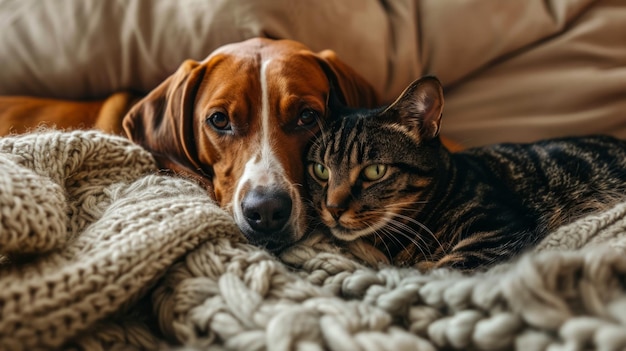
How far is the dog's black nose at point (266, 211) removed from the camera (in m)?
1.08

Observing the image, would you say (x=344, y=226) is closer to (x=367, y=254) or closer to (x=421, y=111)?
(x=367, y=254)

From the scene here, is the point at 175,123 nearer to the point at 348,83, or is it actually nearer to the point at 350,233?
the point at 348,83

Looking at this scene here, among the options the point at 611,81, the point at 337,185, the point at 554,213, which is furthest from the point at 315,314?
the point at 611,81

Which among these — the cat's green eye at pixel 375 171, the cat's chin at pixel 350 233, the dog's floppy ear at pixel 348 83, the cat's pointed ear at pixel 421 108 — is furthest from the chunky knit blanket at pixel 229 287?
the dog's floppy ear at pixel 348 83

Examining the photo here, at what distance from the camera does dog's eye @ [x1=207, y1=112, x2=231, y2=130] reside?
128cm

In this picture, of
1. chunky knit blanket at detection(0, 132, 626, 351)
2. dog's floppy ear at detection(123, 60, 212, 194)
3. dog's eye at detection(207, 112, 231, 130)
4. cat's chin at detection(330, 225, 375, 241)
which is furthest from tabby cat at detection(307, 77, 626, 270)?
dog's floppy ear at detection(123, 60, 212, 194)

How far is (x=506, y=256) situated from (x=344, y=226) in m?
0.31

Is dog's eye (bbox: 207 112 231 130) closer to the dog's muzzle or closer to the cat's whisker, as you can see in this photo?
the dog's muzzle

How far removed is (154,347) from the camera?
80 centimetres

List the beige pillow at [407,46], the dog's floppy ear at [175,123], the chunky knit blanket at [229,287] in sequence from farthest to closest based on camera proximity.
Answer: the beige pillow at [407,46]
the dog's floppy ear at [175,123]
the chunky knit blanket at [229,287]

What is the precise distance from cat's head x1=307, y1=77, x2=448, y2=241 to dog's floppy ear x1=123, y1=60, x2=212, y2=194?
35 centimetres

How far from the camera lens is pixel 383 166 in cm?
114

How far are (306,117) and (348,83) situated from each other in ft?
0.70

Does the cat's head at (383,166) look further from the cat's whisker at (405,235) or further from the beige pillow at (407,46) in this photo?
the beige pillow at (407,46)
